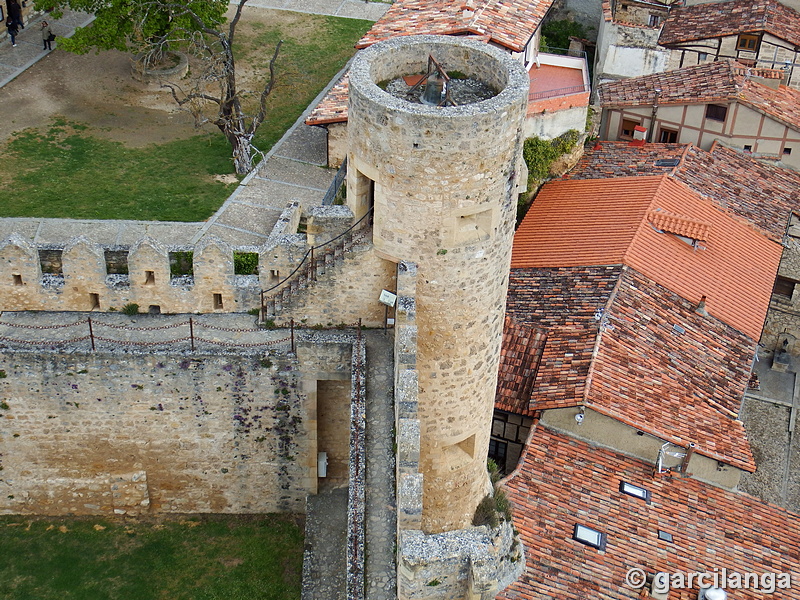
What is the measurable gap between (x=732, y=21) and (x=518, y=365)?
19.0 metres

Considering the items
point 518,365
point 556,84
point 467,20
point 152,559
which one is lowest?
point 152,559

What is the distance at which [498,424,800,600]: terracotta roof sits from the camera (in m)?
19.0

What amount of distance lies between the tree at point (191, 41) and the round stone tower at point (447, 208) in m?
11.8

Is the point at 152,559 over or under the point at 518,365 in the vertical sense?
under

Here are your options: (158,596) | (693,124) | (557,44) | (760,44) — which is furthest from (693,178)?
(158,596)

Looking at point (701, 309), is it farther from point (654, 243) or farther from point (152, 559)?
point (152, 559)

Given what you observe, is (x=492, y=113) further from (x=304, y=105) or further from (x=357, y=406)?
(x=304, y=105)

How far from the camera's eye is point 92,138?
2920cm

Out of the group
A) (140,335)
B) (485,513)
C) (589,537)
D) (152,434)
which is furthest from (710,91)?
(152,434)

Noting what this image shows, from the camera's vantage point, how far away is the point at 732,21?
36.3 m

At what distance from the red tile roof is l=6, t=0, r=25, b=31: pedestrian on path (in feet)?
64.4

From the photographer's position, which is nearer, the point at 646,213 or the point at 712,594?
the point at 712,594

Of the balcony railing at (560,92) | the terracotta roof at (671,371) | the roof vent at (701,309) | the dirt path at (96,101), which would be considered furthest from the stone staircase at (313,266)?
the balcony railing at (560,92)

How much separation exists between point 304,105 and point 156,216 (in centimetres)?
833
